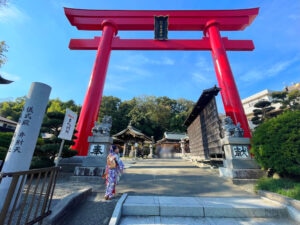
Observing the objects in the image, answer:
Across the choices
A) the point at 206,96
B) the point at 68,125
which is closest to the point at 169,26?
the point at 206,96

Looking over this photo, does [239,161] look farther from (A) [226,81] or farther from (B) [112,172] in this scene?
(A) [226,81]

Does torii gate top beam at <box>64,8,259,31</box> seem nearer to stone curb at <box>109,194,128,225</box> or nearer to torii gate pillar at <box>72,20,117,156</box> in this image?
torii gate pillar at <box>72,20,117,156</box>

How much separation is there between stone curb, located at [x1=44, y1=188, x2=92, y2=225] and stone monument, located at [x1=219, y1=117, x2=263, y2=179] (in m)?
5.06

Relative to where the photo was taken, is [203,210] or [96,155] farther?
[96,155]

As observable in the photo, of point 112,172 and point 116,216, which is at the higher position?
point 112,172

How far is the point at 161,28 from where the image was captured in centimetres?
1213

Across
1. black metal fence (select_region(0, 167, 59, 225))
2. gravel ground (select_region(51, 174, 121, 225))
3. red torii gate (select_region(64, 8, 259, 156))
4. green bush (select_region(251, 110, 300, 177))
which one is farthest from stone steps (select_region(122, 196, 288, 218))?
red torii gate (select_region(64, 8, 259, 156))

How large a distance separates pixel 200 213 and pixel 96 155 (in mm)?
4358

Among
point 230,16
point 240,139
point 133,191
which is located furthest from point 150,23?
point 133,191

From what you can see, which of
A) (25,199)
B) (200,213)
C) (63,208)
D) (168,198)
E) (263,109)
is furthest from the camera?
(263,109)

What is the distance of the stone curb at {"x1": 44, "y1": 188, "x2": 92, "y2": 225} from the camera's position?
256 centimetres

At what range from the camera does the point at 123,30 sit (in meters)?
13.1

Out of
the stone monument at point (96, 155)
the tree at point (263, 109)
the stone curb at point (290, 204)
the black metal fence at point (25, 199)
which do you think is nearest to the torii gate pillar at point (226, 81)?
the stone curb at point (290, 204)

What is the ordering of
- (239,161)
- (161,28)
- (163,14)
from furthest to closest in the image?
(163,14) < (161,28) < (239,161)
